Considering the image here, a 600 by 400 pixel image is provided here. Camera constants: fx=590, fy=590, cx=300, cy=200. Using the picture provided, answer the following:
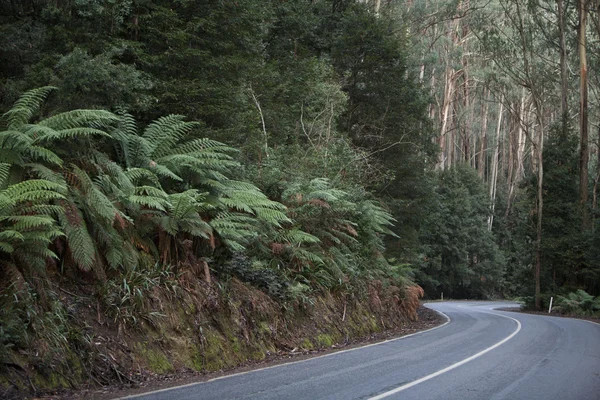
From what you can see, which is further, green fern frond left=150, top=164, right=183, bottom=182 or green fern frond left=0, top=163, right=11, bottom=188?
green fern frond left=150, top=164, right=183, bottom=182

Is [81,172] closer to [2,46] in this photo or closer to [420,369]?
[2,46]

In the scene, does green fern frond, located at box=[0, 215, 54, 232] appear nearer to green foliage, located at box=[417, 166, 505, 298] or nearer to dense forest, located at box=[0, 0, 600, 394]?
dense forest, located at box=[0, 0, 600, 394]

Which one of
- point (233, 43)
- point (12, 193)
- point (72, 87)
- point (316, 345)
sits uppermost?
point (233, 43)

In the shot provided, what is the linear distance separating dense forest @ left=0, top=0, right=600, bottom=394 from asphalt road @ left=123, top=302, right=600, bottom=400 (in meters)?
1.92

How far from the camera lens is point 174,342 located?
8.80m

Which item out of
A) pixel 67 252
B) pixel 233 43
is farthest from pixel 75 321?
pixel 233 43

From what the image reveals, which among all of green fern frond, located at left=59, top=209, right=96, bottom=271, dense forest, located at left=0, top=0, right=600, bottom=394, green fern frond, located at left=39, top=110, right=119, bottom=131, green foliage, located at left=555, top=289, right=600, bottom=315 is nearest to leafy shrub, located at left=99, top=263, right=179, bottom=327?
dense forest, located at left=0, top=0, right=600, bottom=394

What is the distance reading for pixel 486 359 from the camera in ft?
35.2

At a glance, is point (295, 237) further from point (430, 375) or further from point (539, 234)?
point (539, 234)

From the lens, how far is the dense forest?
8.09 meters

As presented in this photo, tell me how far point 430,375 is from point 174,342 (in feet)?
12.7

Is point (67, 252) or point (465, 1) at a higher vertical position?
point (465, 1)

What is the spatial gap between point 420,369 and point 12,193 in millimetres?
6485

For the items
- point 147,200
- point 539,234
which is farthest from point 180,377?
point 539,234
